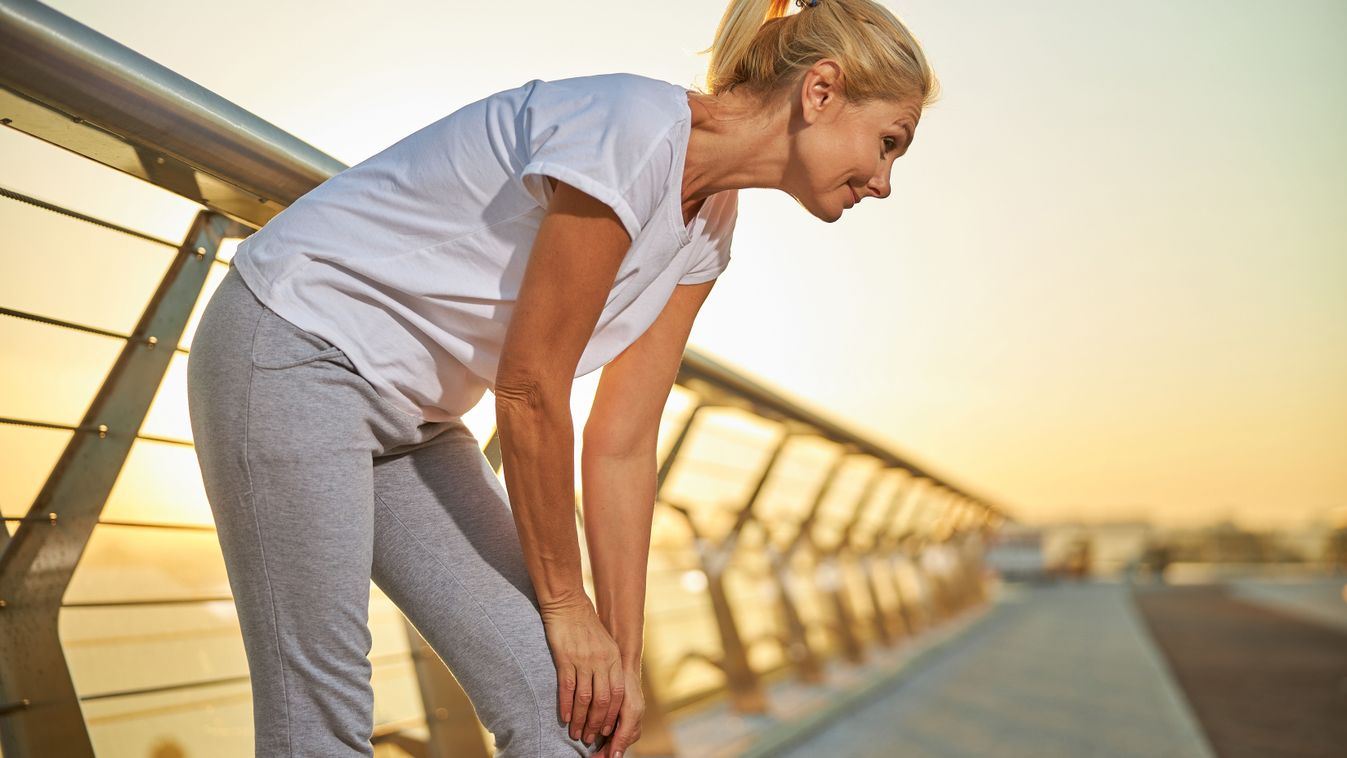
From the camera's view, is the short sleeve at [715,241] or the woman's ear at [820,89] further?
A: the short sleeve at [715,241]

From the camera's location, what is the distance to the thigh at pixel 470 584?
1116 millimetres

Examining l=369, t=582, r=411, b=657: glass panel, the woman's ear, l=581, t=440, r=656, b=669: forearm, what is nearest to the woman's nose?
the woman's ear

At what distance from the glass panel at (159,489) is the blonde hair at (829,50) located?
839 millimetres

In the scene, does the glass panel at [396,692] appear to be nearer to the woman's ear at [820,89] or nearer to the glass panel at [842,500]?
the woman's ear at [820,89]

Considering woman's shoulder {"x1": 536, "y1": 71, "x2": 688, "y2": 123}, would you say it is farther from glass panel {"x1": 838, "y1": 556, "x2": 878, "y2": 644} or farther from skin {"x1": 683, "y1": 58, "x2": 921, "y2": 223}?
glass panel {"x1": 838, "y1": 556, "x2": 878, "y2": 644}

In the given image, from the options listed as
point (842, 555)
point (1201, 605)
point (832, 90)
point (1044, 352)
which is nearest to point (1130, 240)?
point (1044, 352)

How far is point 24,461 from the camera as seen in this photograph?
4.25ft

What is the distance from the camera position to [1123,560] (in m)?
31.4

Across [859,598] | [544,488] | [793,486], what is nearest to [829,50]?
[544,488]

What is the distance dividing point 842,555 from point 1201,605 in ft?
39.7

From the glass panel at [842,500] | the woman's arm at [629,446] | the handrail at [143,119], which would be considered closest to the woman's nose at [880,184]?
the woman's arm at [629,446]

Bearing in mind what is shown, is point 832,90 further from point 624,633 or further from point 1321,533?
point 1321,533

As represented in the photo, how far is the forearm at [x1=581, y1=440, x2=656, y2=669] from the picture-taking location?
4.33ft

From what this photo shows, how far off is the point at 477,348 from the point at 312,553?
10.4 inches
